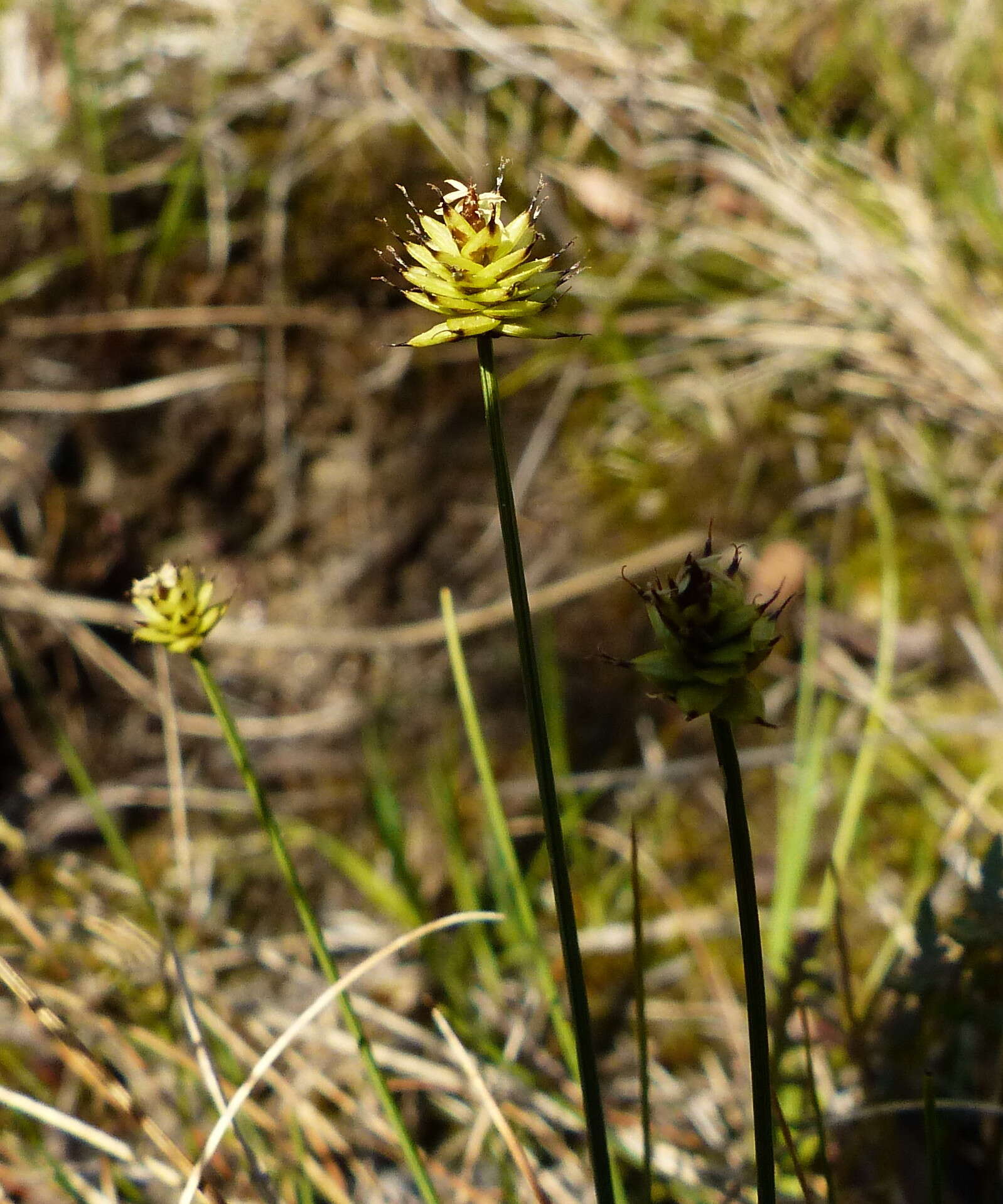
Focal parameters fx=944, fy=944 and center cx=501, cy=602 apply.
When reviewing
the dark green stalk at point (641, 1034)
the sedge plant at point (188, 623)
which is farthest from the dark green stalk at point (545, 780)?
the sedge plant at point (188, 623)

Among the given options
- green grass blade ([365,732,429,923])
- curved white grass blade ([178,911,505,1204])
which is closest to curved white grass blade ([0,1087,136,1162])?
curved white grass blade ([178,911,505,1204])

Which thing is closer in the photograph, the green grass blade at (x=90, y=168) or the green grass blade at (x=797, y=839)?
the green grass blade at (x=797, y=839)

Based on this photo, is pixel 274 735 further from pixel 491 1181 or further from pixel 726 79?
pixel 726 79

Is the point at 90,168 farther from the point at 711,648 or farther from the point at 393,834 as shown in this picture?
the point at 711,648

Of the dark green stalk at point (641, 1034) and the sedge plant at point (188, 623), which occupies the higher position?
the sedge plant at point (188, 623)

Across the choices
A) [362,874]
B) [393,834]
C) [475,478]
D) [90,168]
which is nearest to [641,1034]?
[393,834]

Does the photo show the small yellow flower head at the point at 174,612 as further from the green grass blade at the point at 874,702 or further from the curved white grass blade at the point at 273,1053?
the green grass blade at the point at 874,702

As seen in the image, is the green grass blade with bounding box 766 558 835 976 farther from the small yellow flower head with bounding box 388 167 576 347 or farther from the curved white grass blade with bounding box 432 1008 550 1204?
the small yellow flower head with bounding box 388 167 576 347
